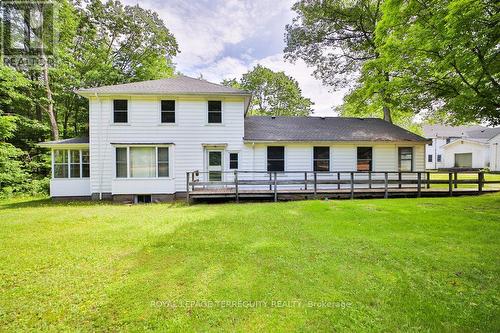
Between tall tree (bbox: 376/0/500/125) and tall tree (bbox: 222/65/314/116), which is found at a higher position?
tall tree (bbox: 222/65/314/116)

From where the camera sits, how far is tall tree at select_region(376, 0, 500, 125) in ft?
23.7

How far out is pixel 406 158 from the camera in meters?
13.0

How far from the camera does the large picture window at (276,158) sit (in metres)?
12.3

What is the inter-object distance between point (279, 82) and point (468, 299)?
30.7m

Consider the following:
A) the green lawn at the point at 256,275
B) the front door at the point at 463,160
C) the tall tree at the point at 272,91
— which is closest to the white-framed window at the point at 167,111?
the green lawn at the point at 256,275

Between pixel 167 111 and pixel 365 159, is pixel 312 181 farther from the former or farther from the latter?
pixel 167 111
